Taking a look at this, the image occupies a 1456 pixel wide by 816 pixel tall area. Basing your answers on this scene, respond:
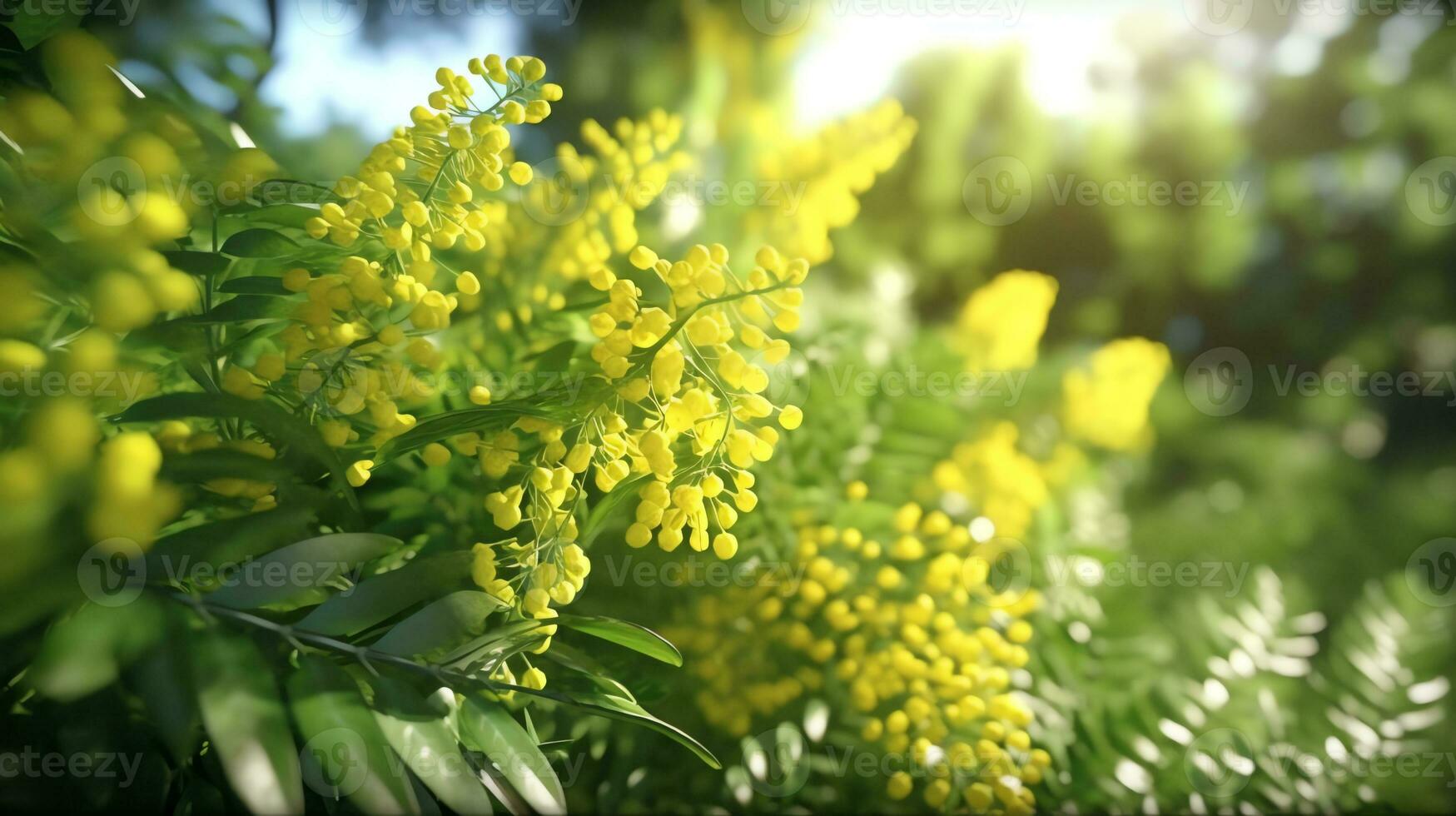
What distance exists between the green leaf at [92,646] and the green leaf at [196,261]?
0.10 metres

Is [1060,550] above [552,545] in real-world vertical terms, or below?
below

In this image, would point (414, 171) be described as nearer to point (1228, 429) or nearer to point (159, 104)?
point (159, 104)

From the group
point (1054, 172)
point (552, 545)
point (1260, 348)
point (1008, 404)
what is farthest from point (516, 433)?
point (1260, 348)

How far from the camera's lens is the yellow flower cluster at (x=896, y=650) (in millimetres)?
430

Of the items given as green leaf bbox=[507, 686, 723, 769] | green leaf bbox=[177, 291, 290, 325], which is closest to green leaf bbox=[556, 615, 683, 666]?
green leaf bbox=[507, 686, 723, 769]

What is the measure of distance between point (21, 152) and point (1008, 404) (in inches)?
24.4

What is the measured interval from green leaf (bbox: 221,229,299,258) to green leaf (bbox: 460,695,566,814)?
0.15 m

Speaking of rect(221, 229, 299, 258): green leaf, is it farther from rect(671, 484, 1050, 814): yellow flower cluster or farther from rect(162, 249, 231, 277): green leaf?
rect(671, 484, 1050, 814): yellow flower cluster

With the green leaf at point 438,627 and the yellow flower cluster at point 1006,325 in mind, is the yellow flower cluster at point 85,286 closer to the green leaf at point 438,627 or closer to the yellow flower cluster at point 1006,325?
the green leaf at point 438,627

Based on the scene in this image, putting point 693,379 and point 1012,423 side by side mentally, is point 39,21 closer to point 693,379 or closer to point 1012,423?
point 693,379

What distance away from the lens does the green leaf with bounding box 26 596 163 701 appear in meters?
0.21

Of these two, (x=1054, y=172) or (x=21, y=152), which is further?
→ (x=1054, y=172)

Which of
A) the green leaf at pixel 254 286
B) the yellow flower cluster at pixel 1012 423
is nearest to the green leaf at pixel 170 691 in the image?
the green leaf at pixel 254 286

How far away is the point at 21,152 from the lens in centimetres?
27
